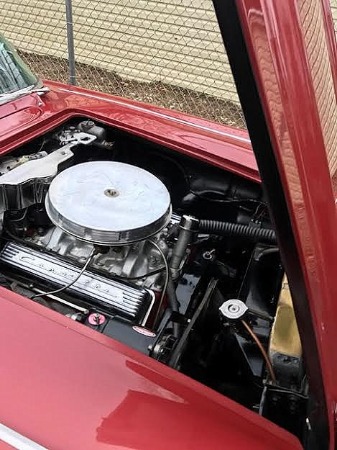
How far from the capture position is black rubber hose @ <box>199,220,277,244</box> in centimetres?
172

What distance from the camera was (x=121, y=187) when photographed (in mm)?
1662

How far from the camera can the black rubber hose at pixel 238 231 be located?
172 cm

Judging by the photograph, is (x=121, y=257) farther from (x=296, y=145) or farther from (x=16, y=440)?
(x=296, y=145)

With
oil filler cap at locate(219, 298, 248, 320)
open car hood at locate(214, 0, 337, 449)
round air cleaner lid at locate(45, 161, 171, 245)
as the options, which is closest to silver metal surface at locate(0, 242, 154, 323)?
round air cleaner lid at locate(45, 161, 171, 245)

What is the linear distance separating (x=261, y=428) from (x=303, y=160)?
0.54 meters

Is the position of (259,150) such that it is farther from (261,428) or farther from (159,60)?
(159,60)

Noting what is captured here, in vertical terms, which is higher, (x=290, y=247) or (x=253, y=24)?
(x=253, y=24)

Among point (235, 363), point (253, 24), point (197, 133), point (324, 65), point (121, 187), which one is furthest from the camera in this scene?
point (197, 133)

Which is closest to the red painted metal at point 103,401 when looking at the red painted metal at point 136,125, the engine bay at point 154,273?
the engine bay at point 154,273

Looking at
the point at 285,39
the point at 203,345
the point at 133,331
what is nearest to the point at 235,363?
the point at 203,345

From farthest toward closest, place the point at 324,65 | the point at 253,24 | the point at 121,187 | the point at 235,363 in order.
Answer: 1. the point at 121,187
2. the point at 235,363
3. the point at 324,65
4. the point at 253,24

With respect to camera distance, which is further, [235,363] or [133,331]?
[235,363]

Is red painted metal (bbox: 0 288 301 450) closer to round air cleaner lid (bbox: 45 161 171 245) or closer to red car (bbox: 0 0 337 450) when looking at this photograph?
red car (bbox: 0 0 337 450)

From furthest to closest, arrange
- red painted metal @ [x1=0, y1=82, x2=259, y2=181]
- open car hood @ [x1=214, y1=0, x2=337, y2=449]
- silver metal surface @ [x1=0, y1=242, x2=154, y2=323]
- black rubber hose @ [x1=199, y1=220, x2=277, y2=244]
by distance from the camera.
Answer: red painted metal @ [x1=0, y1=82, x2=259, y2=181], black rubber hose @ [x1=199, y1=220, x2=277, y2=244], silver metal surface @ [x1=0, y1=242, x2=154, y2=323], open car hood @ [x1=214, y1=0, x2=337, y2=449]
